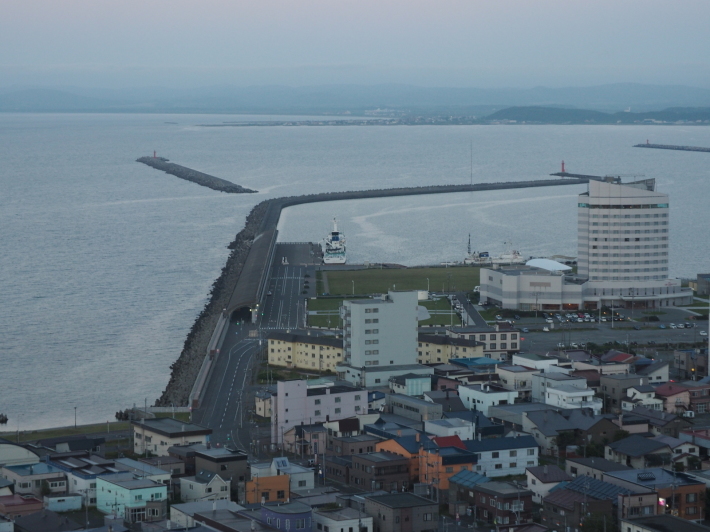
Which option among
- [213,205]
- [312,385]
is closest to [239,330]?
[312,385]

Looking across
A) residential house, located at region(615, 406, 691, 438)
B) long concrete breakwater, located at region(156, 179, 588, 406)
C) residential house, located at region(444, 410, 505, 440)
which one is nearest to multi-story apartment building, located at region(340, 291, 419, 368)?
long concrete breakwater, located at region(156, 179, 588, 406)

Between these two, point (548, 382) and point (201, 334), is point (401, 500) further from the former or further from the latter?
point (201, 334)

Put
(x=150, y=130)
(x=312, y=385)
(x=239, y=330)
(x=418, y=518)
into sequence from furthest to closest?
1. (x=150, y=130)
2. (x=239, y=330)
3. (x=312, y=385)
4. (x=418, y=518)

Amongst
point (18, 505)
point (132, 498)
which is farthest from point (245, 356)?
point (18, 505)

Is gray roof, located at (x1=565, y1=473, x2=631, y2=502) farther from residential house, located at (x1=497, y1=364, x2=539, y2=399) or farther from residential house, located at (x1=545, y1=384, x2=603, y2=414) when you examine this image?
residential house, located at (x1=497, y1=364, x2=539, y2=399)

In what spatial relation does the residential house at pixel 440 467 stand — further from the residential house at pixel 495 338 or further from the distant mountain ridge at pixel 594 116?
the distant mountain ridge at pixel 594 116

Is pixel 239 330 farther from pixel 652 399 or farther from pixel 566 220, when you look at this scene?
pixel 566 220
